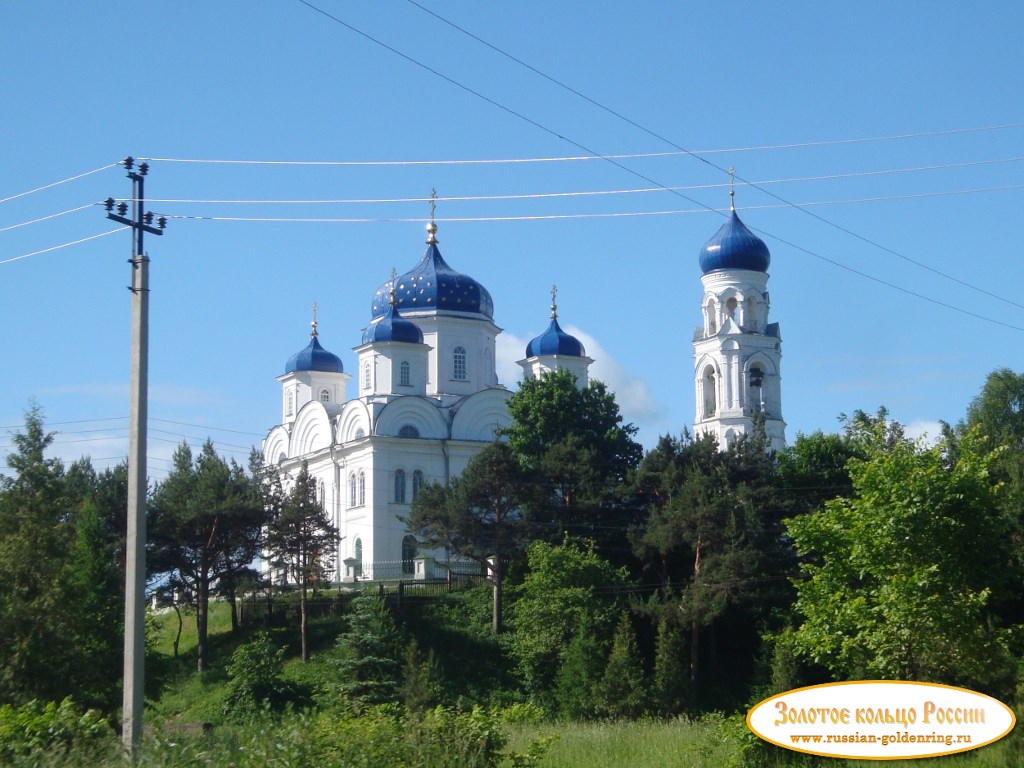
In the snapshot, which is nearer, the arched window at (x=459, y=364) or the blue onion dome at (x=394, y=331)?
the blue onion dome at (x=394, y=331)

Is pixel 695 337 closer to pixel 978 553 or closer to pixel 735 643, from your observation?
pixel 735 643

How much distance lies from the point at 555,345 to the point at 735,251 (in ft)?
26.5

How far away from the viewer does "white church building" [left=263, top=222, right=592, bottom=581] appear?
49969mm

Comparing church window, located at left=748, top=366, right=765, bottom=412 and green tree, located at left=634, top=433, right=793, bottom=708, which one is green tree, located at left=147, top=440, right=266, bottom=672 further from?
church window, located at left=748, top=366, right=765, bottom=412

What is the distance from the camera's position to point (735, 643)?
38781 mm

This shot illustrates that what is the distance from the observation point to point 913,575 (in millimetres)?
20328

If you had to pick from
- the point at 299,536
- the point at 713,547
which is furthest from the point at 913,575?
the point at 299,536

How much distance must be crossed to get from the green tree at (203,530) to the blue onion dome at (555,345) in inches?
704

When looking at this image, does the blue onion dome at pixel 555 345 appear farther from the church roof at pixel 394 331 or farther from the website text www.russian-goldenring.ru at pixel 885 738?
the website text www.russian-goldenring.ru at pixel 885 738

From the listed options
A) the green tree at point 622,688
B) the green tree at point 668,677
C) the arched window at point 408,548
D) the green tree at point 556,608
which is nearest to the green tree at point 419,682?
the green tree at point 556,608

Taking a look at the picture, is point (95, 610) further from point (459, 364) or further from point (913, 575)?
point (459, 364)

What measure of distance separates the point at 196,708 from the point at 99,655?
7.04 m

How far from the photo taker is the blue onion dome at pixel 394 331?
52562mm

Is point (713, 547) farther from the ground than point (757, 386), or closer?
closer
